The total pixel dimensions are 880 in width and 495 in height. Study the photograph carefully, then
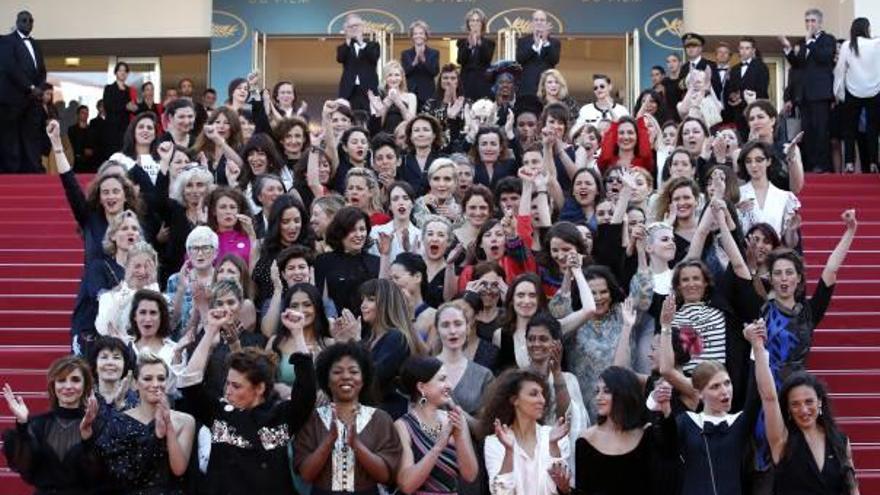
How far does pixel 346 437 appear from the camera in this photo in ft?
29.7

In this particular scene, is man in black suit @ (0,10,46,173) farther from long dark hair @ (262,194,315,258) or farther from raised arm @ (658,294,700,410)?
raised arm @ (658,294,700,410)

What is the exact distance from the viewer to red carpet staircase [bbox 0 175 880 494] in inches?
464

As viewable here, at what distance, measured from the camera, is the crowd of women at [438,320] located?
29.9 feet

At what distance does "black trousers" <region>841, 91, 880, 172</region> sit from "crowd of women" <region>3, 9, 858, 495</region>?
3755mm

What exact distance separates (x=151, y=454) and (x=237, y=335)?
50.0 inches

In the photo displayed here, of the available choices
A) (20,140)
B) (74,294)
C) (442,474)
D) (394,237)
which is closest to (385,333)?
(442,474)

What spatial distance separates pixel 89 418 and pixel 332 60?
17014 millimetres

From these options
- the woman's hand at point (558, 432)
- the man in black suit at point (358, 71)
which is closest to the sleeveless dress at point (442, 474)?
the woman's hand at point (558, 432)

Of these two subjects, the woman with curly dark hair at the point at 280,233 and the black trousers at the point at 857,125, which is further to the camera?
the black trousers at the point at 857,125

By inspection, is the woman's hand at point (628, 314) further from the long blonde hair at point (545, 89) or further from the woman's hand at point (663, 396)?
the long blonde hair at point (545, 89)

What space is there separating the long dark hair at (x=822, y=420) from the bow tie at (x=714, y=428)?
1.13 ft

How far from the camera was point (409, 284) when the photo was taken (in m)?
11.0

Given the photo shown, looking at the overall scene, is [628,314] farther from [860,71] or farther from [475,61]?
[860,71]

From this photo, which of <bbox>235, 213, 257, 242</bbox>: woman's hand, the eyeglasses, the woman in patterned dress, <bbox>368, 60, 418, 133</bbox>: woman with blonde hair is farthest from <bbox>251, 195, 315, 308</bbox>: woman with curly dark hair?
<bbox>368, 60, 418, 133</bbox>: woman with blonde hair
